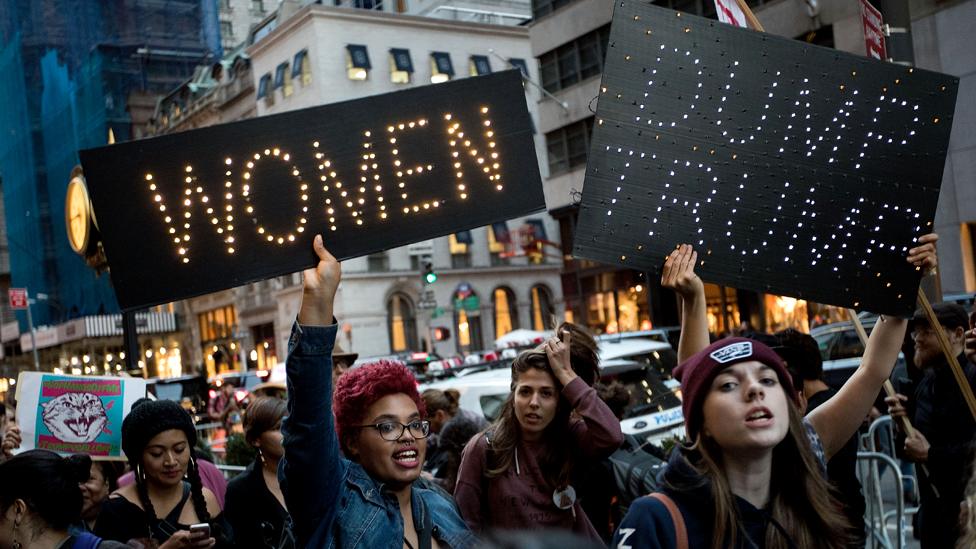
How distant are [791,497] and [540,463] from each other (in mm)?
1661

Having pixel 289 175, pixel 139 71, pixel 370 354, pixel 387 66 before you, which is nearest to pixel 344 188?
pixel 289 175

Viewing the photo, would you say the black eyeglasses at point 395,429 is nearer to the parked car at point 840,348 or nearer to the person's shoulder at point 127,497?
the person's shoulder at point 127,497

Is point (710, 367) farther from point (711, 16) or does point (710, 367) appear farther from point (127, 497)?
point (711, 16)

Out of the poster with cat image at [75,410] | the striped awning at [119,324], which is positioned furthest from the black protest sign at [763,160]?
the striped awning at [119,324]

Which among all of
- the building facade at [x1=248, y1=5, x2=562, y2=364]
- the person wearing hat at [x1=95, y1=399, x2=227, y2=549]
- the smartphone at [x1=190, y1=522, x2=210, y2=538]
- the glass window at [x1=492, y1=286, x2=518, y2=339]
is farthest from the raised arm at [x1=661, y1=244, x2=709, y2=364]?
the glass window at [x1=492, y1=286, x2=518, y2=339]

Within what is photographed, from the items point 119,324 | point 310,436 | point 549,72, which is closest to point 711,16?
point 549,72

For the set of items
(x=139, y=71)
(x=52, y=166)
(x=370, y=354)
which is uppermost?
(x=139, y=71)

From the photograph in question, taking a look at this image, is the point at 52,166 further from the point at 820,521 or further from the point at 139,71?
the point at 820,521

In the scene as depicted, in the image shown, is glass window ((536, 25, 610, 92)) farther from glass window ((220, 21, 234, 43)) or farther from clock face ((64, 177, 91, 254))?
glass window ((220, 21, 234, 43))

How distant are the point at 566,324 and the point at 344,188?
1635 mm

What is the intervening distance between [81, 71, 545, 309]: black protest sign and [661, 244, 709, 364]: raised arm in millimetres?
569

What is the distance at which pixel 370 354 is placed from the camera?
5016 centimetres

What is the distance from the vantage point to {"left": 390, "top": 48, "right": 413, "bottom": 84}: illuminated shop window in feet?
173

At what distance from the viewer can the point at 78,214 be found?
432 inches
